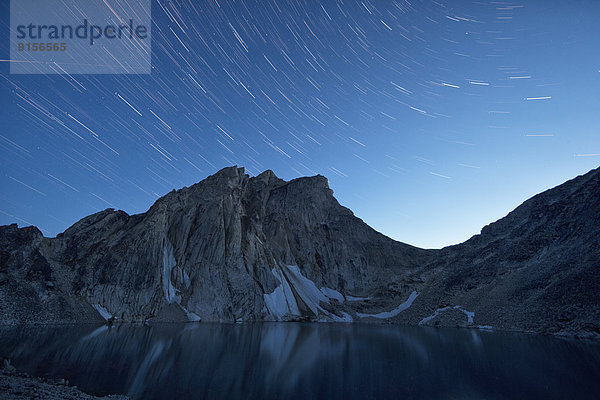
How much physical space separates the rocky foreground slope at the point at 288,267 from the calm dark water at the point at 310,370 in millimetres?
28750

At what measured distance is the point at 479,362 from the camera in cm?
2802

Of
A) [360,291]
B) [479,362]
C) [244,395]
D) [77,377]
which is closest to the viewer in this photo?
[244,395]

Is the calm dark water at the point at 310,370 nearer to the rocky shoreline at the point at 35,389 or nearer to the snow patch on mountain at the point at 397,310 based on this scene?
the rocky shoreline at the point at 35,389

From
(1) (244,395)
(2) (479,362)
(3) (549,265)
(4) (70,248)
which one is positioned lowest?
(2) (479,362)

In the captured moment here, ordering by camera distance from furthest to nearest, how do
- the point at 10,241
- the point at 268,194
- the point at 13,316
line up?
the point at 268,194 → the point at 10,241 → the point at 13,316

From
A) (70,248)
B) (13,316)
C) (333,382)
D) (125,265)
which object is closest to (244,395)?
(333,382)

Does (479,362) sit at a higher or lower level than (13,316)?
lower

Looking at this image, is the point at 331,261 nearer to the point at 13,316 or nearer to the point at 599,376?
the point at 13,316

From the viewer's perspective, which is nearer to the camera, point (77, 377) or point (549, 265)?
point (77, 377)

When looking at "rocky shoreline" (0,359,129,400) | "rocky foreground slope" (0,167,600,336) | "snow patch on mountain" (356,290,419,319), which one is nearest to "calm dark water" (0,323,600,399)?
"rocky shoreline" (0,359,129,400)

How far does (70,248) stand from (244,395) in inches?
3237

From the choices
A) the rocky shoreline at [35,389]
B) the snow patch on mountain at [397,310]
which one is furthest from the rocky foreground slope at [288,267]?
the rocky shoreline at [35,389]

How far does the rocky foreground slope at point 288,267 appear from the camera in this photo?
6250 cm

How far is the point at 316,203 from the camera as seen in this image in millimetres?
145000
